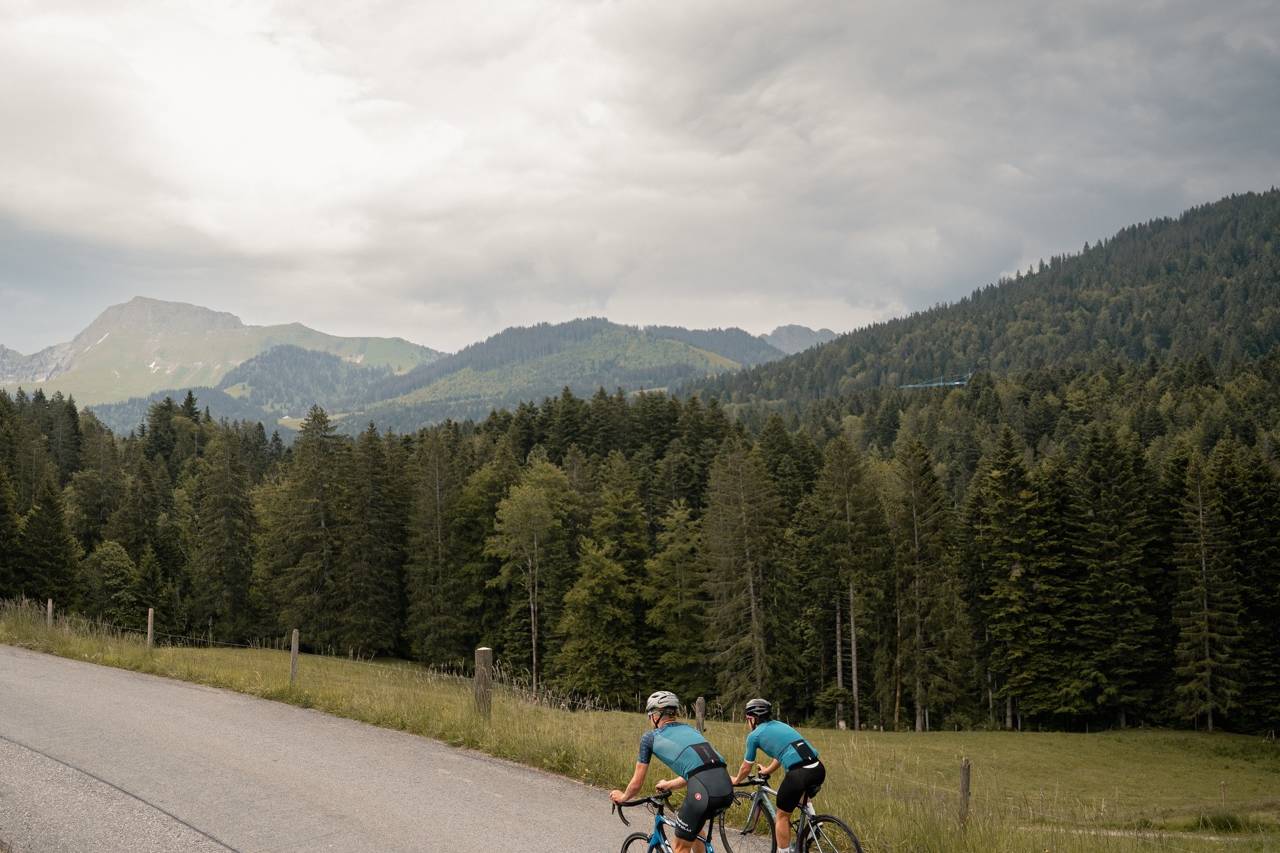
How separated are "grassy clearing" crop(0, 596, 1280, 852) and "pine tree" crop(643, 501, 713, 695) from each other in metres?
17.5

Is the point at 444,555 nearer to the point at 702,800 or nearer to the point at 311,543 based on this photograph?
the point at 311,543

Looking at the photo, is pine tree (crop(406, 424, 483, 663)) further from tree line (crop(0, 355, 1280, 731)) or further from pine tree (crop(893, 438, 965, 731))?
pine tree (crop(893, 438, 965, 731))

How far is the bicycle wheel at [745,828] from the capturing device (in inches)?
384

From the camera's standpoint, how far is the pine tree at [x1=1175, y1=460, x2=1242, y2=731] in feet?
173

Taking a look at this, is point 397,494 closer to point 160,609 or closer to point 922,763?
point 160,609

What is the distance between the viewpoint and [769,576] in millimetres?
58719

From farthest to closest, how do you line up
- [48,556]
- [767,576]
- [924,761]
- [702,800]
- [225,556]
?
[225,556] → [48,556] → [767,576] → [924,761] → [702,800]

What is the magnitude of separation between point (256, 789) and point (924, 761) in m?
30.0

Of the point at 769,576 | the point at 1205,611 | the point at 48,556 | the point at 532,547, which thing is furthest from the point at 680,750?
the point at 48,556

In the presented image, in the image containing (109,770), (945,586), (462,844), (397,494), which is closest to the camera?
(462,844)

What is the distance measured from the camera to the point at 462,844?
32.7ft

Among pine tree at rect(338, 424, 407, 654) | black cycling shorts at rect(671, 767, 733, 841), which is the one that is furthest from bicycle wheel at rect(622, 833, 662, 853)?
pine tree at rect(338, 424, 407, 654)

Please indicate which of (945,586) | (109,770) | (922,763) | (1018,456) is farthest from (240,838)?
(1018,456)

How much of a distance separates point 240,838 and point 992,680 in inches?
2568
